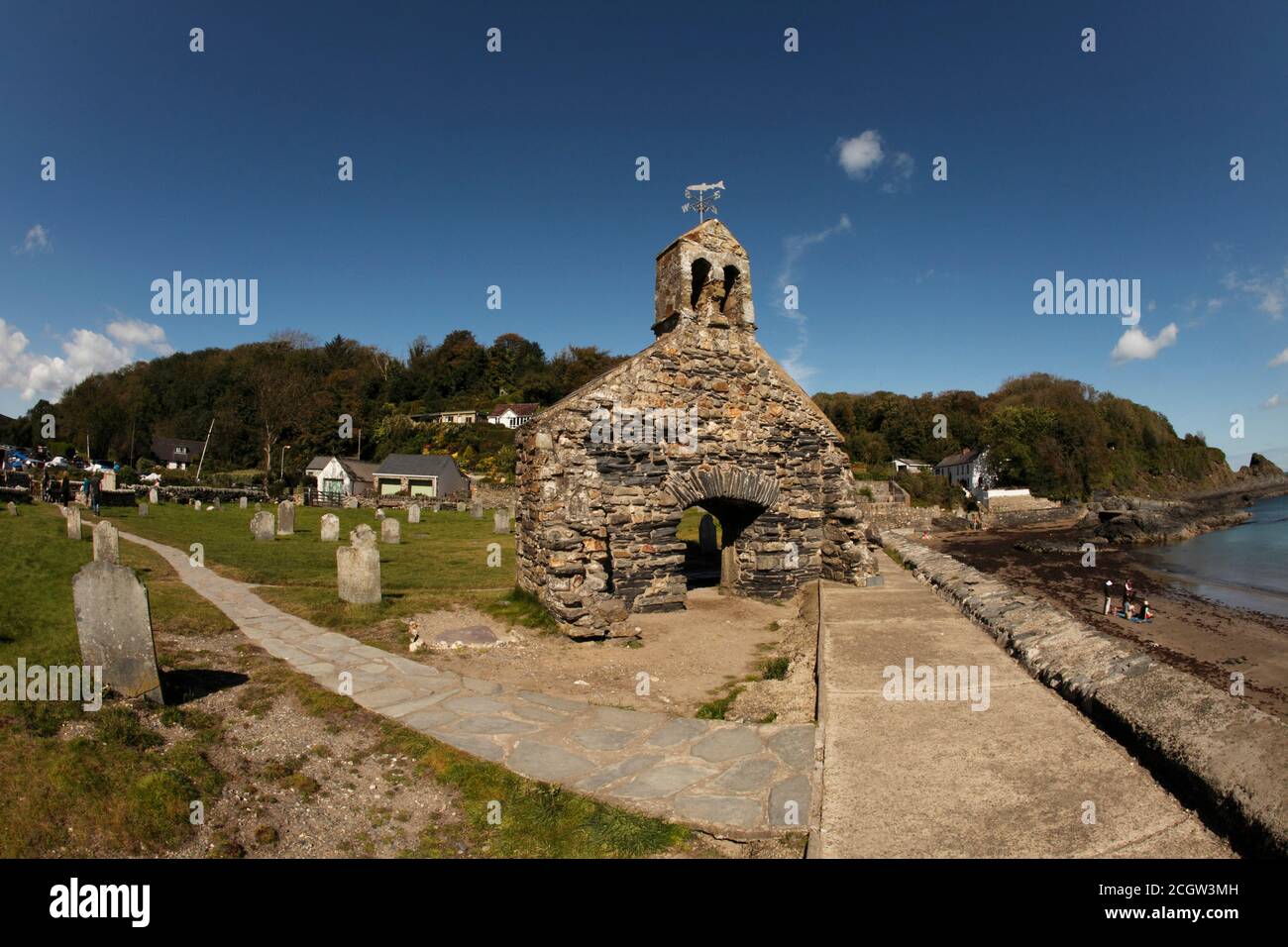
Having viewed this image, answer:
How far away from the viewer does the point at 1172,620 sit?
812 inches

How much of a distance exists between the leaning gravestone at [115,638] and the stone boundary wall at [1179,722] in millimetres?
8458

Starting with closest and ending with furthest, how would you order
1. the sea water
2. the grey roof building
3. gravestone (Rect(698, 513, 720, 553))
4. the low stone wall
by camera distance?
gravestone (Rect(698, 513, 720, 553)) < the sea water < the grey roof building < the low stone wall

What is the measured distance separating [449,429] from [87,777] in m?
69.5

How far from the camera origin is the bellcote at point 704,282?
1189 centimetres

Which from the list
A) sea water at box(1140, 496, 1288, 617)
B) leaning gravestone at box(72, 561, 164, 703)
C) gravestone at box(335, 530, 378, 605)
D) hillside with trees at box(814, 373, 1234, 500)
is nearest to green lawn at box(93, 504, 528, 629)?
gravestone at box(335, 530, 378, 605)

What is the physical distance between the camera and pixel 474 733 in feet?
19.0

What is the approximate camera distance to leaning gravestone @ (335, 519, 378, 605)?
10.8 m

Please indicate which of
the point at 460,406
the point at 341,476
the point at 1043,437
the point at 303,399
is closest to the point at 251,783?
the point at 341,476

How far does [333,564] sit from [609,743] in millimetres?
13943

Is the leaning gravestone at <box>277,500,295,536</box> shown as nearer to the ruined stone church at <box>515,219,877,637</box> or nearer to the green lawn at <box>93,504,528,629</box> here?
the green lawn at <box>93,504,528,629</box>

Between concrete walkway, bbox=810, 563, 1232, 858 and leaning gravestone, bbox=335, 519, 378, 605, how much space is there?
8030mm

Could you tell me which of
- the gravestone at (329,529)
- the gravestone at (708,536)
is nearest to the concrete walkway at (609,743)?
the gravestone at (708,536)

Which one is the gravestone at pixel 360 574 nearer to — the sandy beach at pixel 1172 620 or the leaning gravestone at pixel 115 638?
the leaning gravestone at pixel 115 638
